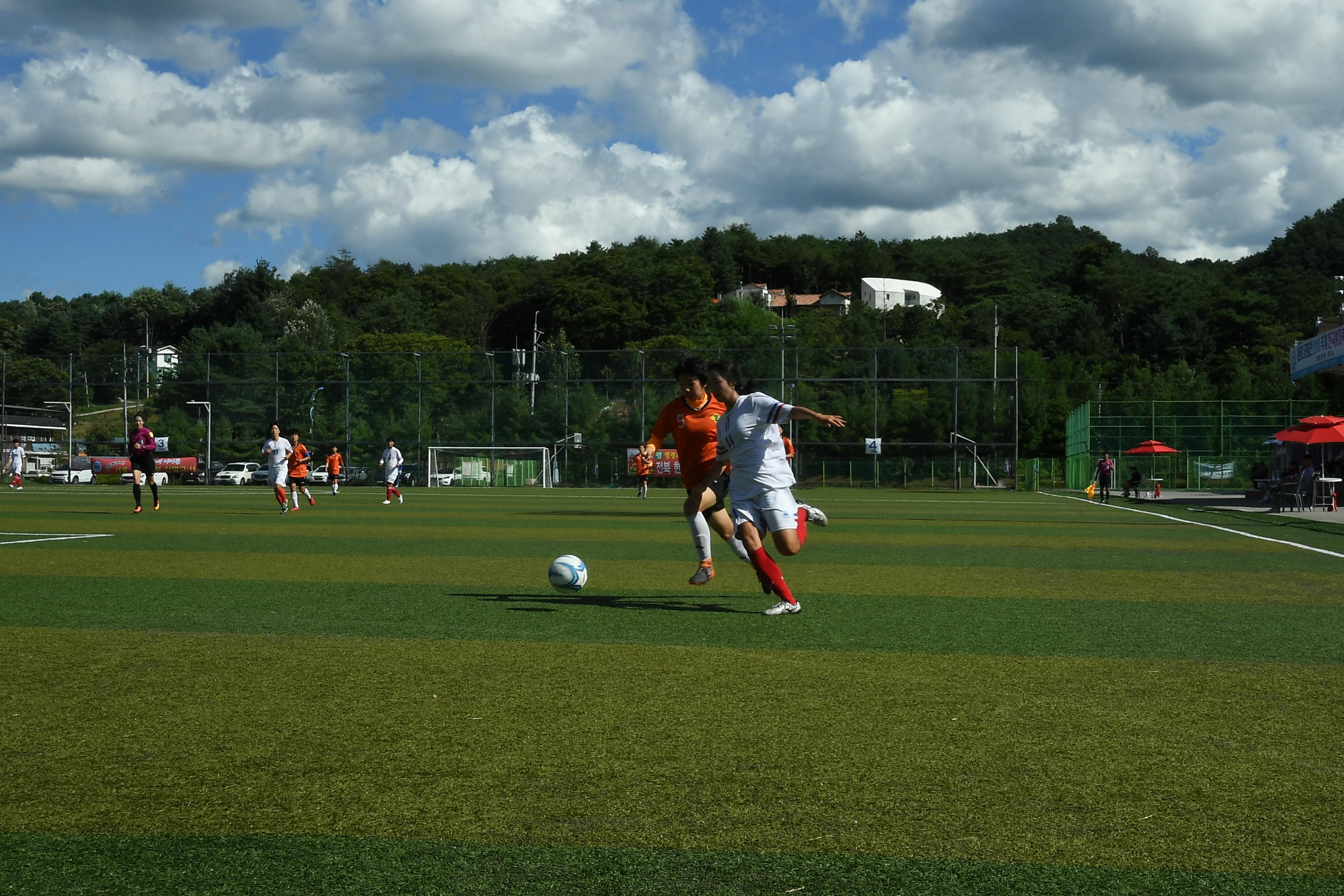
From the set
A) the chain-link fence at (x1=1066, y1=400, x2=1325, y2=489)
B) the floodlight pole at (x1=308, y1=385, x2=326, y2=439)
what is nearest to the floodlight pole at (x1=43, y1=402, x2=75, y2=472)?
the floodlight pole at (x1=308, y1=385, x2=326, y2=439)

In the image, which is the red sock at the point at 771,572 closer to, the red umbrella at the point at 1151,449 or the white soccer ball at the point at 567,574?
the white soccer ball at the point at 567,574

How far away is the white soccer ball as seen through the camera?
9281 millimetres

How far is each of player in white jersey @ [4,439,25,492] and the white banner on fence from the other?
44.0m

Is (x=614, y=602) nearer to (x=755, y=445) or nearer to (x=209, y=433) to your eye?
(x=755, y=445)

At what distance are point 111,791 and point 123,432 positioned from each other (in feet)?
198

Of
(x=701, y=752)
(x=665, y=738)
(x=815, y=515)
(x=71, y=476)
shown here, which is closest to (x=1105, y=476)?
(x=815, y=515)

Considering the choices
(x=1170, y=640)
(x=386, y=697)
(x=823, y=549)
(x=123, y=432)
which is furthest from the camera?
(x=123, y=432)

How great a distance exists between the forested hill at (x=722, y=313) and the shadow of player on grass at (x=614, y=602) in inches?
2477

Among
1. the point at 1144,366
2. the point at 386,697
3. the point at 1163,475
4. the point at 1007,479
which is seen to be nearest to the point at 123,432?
the point at 1007,479

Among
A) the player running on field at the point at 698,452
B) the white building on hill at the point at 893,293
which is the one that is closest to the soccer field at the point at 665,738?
the player running on field at the point at 698,452

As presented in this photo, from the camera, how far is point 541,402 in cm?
5609

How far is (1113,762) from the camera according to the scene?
4266 mm

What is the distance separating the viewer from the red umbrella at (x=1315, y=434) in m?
28.8

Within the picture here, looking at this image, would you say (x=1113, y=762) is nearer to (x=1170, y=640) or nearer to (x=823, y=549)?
(x=1170, y=640)
